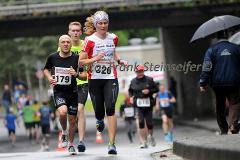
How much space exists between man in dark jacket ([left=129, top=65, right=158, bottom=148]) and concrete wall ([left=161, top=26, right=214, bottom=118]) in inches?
785

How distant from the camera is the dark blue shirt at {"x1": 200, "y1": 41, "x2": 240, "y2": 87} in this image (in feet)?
44.2

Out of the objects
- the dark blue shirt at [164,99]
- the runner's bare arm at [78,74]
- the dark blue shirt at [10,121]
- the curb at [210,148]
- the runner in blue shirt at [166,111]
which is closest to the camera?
the curb at [210,148]

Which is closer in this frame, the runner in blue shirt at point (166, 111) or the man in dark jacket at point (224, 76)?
the man in dark jacket at point (224, 76)

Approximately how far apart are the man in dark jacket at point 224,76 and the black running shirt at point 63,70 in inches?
80.6

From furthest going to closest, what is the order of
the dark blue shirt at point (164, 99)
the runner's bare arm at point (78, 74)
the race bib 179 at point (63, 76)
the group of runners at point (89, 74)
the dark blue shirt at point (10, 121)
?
1. the dark blue shirt at point (10, 121)
2. the dark blue shirt at point (164, 99)
3. the race bib 179 at point (63, 76)
4. the runner's bare arm at point (78, 74)
5. the group of runners at point (89, 74)

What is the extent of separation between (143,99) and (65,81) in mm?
7270

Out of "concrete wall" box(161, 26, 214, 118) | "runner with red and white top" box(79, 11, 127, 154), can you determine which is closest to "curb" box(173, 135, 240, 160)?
"runner with red and white top" box(79, 11, 127, 154)

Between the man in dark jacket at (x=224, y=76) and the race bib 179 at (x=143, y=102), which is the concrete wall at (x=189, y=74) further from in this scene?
the man in dark jacket at (x=224, y=76)

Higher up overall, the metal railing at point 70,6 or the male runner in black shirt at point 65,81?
the metal railing at point 70,6

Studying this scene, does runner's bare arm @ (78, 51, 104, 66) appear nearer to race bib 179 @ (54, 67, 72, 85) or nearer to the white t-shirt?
the white t-shirt

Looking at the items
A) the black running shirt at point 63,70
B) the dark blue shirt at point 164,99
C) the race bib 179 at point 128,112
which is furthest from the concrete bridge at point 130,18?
the black running shirt at point 63,70

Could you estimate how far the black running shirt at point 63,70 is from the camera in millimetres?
12930

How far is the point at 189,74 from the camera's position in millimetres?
41625

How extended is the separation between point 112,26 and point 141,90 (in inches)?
653
